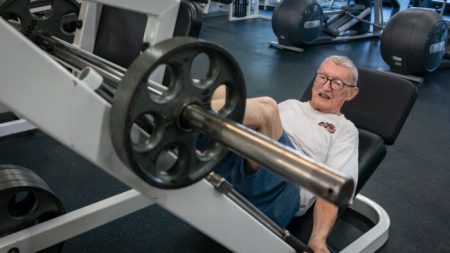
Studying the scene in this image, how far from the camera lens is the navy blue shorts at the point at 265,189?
149 cm

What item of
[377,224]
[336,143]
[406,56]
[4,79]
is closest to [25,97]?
[4,79]

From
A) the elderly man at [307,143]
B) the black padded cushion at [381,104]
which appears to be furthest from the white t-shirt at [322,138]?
the black padded cushion at [381,104]

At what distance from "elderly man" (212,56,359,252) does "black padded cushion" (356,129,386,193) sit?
4.7 inches

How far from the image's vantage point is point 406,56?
4.32 metres

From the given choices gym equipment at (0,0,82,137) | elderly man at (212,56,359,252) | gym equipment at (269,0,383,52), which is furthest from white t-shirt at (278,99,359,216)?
gym equipment at (269,0,383,52)

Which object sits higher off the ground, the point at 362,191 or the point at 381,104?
the point at 381,104

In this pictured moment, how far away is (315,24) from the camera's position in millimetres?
5359

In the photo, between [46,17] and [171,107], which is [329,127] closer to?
[171,107]

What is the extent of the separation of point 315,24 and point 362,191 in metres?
3.29

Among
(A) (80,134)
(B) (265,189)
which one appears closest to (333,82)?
(B) (265,189)

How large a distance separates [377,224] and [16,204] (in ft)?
4.89

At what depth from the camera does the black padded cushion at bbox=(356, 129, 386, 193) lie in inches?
70.4

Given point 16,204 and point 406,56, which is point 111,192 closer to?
point 16,204

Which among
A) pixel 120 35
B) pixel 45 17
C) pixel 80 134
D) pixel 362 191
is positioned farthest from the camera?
pixel 362 191
